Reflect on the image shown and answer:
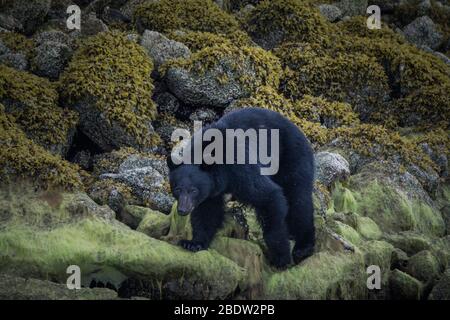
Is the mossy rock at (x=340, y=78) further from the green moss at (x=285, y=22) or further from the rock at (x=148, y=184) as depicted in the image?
the rock at (x=148, y=184)

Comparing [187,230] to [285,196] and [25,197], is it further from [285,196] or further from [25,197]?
[25,197]

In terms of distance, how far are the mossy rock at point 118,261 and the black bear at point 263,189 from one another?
0.29m

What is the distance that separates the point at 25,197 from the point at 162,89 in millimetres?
3583

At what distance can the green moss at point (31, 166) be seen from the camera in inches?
336

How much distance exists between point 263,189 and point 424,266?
2364mm

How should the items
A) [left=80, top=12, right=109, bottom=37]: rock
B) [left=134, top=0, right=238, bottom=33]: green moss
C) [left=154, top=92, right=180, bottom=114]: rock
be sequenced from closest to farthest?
[left=154, top=92, right=180, bottom=114]: rock
[left=80, top=12, right=109, bottom=37]: rock
[left=134, top=0, right=238, bottom=33]: green moss

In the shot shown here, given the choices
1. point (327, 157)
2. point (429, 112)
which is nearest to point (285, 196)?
point (327, 157)

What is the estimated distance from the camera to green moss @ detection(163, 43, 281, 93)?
36.3ft

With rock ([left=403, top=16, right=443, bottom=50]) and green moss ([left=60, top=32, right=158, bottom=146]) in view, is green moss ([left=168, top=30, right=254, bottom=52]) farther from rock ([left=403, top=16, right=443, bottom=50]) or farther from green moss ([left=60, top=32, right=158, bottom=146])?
rock ([left=403, top=16, right=443, bottom=50])

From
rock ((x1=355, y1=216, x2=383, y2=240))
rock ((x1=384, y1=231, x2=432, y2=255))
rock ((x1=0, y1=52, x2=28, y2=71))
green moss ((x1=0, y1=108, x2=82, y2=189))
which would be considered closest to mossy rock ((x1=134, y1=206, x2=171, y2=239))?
green moss ((x1=0, y1=108, x2=82, y2=189))

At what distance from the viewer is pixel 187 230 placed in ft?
27.6

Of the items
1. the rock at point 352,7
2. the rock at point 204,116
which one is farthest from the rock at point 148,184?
the rock at point 352,7

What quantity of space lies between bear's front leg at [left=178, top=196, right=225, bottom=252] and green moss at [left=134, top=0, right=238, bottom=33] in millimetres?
5305

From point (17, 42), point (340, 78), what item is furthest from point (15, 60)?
point (340, 78)
